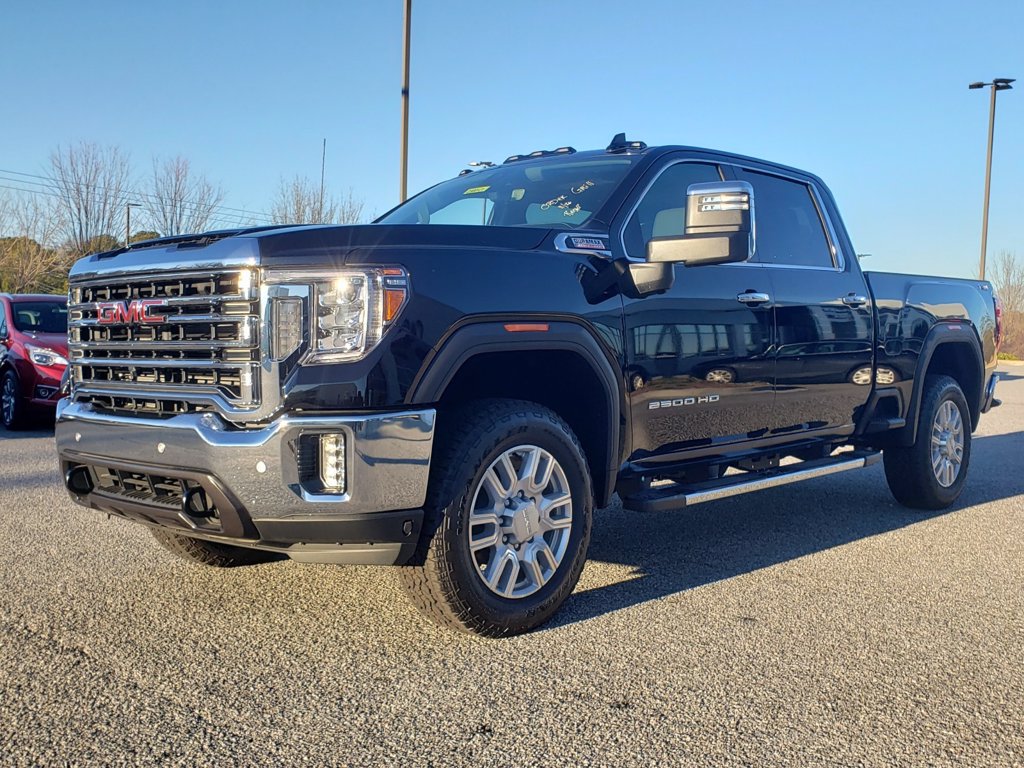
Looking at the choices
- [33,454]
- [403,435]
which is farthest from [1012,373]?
[403,435]

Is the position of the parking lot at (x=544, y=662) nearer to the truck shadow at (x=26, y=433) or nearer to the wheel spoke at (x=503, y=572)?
the wheel spoke at (x=503, y=572)

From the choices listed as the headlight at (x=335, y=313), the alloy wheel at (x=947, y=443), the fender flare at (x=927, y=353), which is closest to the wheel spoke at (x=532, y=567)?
the headlight at (x=335, y=313)

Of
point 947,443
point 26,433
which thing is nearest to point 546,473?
point 947,443

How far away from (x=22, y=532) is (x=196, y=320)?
266cm

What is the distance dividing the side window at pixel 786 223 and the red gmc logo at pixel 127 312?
3.03 metres

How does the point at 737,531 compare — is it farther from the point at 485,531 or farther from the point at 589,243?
the point at 485,531

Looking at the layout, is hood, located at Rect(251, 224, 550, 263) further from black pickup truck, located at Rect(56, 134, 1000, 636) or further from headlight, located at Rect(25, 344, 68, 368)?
headlight, located at Rect(25, 344, 68, 368)

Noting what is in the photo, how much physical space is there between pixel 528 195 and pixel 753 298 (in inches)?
49.0

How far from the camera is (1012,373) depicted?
79.3 feet

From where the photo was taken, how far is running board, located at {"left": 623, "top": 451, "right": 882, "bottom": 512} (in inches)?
168

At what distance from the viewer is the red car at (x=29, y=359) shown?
10320 mm

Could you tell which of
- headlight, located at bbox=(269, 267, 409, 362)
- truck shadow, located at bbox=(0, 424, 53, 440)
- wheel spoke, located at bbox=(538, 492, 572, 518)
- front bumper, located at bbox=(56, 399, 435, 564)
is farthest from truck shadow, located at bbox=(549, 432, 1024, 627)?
truck shadow, located at bbox=(0, 424, 53, 440)

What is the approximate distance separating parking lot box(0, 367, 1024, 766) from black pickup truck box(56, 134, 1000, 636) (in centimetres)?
31

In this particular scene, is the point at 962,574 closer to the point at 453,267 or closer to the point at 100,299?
the point at 453,267
